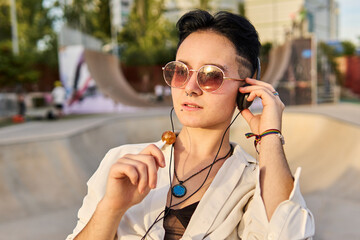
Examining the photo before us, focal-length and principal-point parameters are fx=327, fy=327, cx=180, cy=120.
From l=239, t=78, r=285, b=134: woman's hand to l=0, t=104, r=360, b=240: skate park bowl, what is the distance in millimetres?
2599

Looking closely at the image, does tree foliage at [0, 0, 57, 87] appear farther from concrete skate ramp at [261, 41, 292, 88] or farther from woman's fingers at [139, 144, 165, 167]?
woman's fingers at [139, 144, 165, 167]

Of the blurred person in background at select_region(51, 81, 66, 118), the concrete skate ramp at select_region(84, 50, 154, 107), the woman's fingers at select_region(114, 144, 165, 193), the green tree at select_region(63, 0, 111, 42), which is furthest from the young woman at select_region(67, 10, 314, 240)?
the green tree at select_region(63, 0, 111, 42)

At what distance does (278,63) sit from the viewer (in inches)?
714

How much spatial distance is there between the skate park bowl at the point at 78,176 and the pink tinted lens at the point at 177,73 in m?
2.86

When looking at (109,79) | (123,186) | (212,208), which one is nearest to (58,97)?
(109,79)

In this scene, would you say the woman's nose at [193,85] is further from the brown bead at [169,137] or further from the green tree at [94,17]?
the green tree at [94,17]

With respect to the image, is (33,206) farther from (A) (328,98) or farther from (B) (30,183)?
(A) (328,98)

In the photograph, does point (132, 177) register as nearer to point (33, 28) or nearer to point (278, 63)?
point (278, 63)

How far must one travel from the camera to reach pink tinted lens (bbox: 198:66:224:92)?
1.39 m

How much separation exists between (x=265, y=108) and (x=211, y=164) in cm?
37

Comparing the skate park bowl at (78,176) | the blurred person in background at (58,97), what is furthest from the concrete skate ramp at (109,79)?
the skate park bowl at (78,176)

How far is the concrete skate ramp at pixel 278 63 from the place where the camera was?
15.8 metres

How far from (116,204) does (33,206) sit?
4.21 metres

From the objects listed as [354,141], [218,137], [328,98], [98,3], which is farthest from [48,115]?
[98,3]
